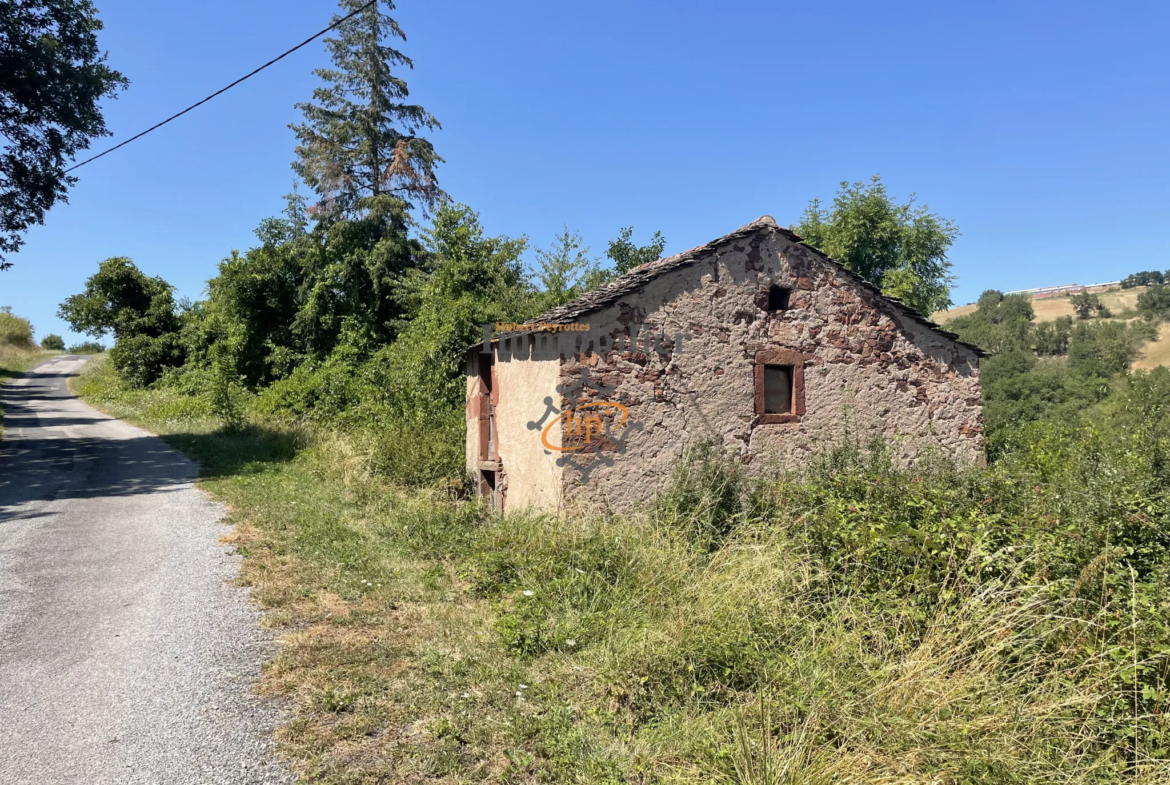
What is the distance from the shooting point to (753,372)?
8.61 m

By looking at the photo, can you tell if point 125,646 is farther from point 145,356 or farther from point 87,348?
point 87,348

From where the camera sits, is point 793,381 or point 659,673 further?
point 793,381

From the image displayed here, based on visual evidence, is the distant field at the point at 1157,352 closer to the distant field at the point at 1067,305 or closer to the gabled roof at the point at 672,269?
the distant field at the point at 1067,305

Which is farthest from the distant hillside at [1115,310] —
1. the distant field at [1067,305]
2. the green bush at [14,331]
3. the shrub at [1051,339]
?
the green bush at [14,331]

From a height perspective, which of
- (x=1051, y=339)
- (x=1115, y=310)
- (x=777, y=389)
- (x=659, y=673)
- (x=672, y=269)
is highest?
(x=1115, y=310)

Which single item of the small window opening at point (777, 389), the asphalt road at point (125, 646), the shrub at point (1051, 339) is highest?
the shrub at point (1051, 339)

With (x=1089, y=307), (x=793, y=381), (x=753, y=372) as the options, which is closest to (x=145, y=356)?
(x=753, y=372)

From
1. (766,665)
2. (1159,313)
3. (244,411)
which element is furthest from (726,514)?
(1159,313)

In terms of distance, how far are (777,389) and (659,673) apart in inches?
226

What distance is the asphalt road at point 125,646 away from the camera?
10.1ft

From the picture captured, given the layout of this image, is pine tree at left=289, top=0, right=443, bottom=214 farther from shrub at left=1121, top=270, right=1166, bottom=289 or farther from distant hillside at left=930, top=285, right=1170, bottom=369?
shrub at left=1121, top=270, right=1166, bottom=289

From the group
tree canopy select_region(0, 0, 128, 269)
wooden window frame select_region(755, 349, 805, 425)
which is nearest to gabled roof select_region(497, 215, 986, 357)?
wooden window frame select_region(755, 349, 805, 425)

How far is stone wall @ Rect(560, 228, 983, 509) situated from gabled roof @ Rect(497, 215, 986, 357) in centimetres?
6

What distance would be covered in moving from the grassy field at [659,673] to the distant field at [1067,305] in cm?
5842
